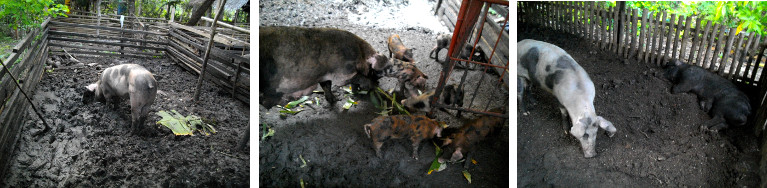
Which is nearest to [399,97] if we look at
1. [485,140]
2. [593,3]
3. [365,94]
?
[365,94]

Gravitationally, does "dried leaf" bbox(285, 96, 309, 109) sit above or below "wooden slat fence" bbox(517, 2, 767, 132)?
below

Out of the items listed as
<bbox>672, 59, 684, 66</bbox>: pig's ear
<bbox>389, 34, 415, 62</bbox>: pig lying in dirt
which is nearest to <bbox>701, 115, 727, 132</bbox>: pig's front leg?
<bbox>672, 59, 684, 66</bbox>: pig's ear

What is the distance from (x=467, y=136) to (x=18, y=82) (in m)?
2.18

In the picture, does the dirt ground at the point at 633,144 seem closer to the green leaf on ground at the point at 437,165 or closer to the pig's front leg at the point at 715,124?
the pig's front leg at the point at 715,124

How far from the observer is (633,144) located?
9.61 feet

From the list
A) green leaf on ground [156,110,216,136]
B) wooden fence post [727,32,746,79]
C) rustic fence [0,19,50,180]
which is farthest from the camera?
wooden fence post [727,32,746,79]

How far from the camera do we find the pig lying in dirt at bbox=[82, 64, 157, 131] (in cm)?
212

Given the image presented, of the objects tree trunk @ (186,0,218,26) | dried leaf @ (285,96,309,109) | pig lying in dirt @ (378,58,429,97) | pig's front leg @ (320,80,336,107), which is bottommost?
dried leaf @ (285,96,309,109)

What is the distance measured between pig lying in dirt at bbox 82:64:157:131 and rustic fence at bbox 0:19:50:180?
233 mm

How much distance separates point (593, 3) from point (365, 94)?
1914 millimetres

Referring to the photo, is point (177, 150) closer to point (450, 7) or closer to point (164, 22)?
point (164, 22)

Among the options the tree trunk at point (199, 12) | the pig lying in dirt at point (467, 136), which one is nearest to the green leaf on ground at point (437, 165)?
the pig lying in dirt at point (467, 136)

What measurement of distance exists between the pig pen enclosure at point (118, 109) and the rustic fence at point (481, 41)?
1.09 metres

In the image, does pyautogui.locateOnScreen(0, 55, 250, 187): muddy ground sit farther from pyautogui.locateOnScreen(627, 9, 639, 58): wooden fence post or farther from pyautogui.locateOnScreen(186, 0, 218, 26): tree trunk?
pyautogui.locateOnScreen(627, 9, 639, 58): wooden fence post
